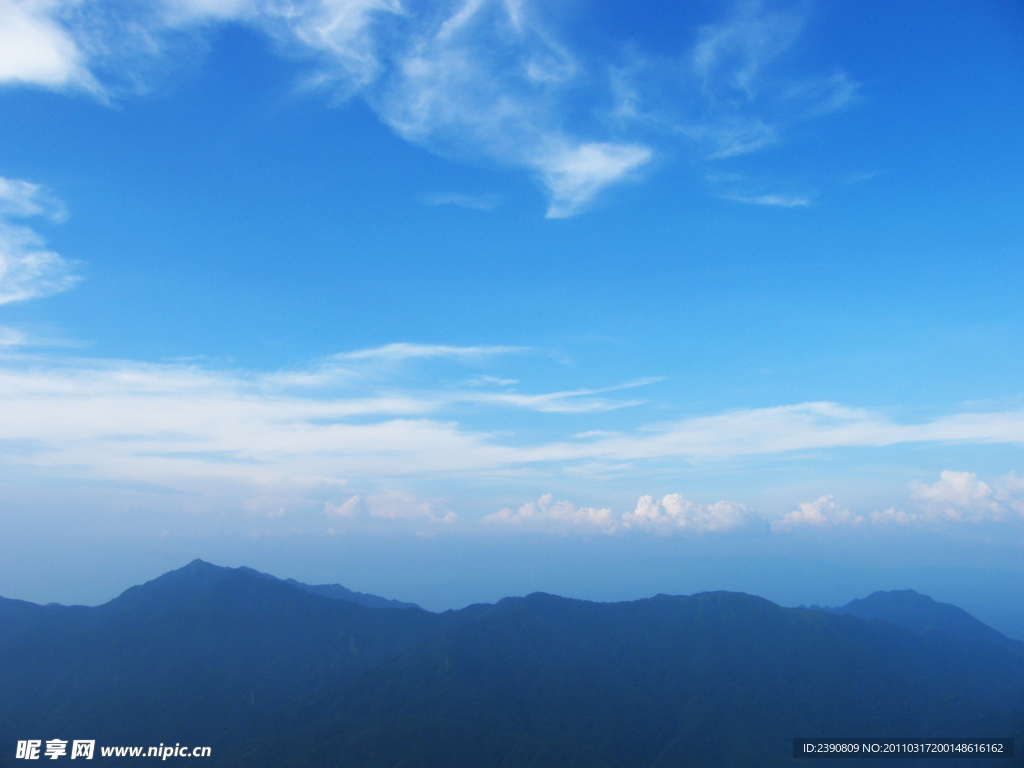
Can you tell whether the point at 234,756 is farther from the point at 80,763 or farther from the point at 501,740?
the point at 501,740

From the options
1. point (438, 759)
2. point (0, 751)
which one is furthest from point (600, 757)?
point (0, 751)

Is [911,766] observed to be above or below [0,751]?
below

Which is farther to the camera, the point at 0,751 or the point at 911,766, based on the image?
the point at 911,766

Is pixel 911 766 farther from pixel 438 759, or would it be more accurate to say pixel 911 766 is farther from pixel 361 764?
pixel 361 764

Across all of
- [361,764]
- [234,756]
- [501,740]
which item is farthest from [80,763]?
[501,740]

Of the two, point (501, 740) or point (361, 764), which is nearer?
point (361, 764)

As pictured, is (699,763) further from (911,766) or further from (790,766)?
(911,766)

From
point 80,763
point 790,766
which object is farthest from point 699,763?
point 80,763
